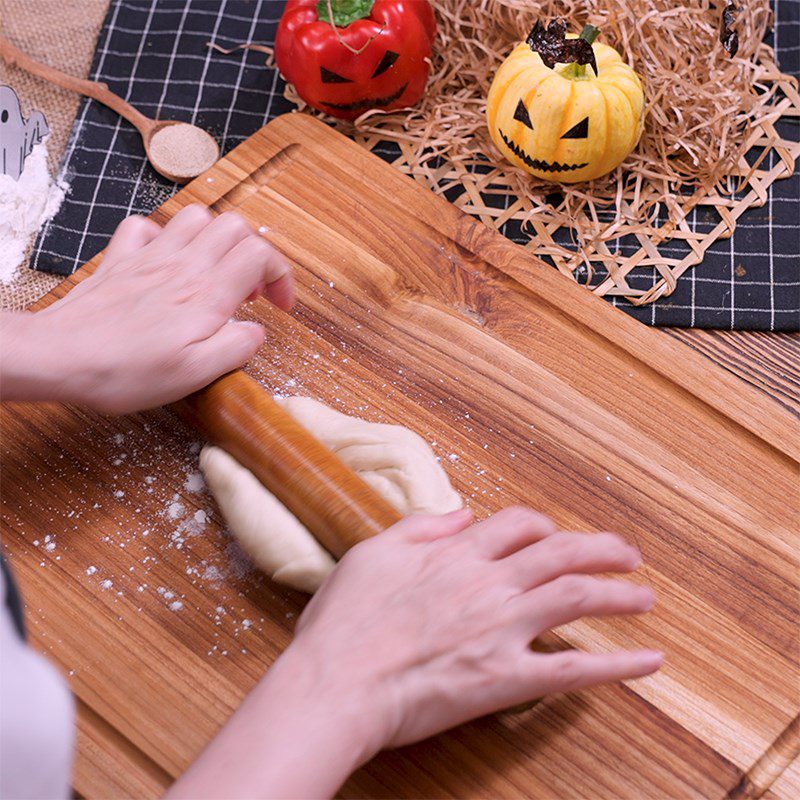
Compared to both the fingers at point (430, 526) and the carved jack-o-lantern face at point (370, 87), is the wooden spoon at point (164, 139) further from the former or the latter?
the fingers at point (430, 526)

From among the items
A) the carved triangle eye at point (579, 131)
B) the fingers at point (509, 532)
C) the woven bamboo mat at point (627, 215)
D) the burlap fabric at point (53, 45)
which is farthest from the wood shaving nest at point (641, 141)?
the fingers at point (509, 532)

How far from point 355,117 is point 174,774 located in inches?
46.3

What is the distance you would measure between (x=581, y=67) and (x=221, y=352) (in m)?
0.79

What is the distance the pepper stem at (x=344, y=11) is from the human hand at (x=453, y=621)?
99 cm

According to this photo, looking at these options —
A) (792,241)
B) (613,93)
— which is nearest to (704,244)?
(792,241)

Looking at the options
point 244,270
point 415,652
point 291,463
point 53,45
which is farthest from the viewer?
point 53,45

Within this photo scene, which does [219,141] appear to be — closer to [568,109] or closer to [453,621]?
[568,109]

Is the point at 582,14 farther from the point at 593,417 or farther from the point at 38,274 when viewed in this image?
the point at 38,274

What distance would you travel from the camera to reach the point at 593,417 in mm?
1351

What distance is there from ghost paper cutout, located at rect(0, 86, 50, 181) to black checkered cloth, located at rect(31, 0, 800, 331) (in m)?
0.08

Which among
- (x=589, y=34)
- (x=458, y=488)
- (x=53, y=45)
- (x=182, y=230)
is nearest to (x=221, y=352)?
(x=182, y=230)

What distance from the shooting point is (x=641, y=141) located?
5.65ft

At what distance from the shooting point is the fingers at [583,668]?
3.33ft

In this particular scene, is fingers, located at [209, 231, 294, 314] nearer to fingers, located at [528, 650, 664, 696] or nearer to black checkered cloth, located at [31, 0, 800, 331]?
black checkered cloth, located at [31, 0, 800, 331]
